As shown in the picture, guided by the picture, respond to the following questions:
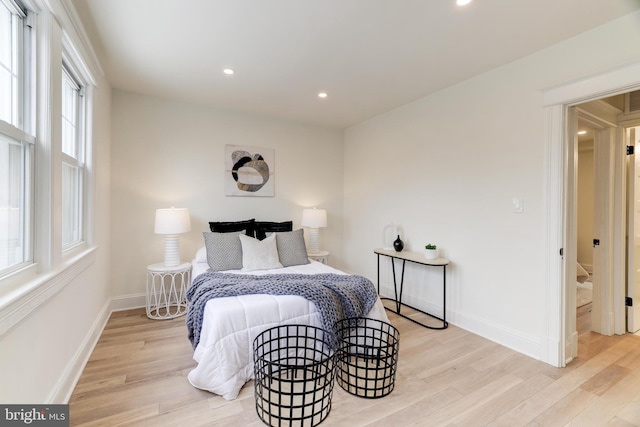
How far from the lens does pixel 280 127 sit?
4.30 m

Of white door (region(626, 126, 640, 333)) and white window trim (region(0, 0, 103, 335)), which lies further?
white door (region(626, 126, 640, 333))

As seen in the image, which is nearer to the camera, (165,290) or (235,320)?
(235,320)

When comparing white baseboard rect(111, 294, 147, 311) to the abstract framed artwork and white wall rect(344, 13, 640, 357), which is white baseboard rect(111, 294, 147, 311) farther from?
white wall rect(344, 13, 640, 357)

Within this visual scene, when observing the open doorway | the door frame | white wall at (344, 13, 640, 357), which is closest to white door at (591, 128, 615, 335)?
the open doorway

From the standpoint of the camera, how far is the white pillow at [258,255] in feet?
10.4

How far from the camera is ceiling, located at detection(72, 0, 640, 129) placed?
1.89m

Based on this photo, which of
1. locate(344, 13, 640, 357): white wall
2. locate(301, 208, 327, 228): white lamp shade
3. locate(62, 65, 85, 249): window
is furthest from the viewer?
locate(301, 208, 327, 228): white lamp shade

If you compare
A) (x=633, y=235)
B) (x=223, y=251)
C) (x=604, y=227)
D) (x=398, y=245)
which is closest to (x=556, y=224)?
(x=604, y=227)

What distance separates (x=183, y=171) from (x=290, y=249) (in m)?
→ 1.67

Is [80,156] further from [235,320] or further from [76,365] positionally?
[235,320]

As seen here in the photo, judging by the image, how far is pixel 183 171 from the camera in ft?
12.2

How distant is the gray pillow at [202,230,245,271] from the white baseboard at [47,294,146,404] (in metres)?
1.10

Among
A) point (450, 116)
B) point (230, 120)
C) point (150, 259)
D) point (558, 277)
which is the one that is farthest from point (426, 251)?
point (150, 259)

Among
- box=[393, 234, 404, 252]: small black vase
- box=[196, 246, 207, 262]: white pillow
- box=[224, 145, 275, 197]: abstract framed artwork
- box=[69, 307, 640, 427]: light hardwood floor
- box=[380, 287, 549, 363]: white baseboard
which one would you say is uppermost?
box=[224, 145, 275, 197]: abstract framed artwork
